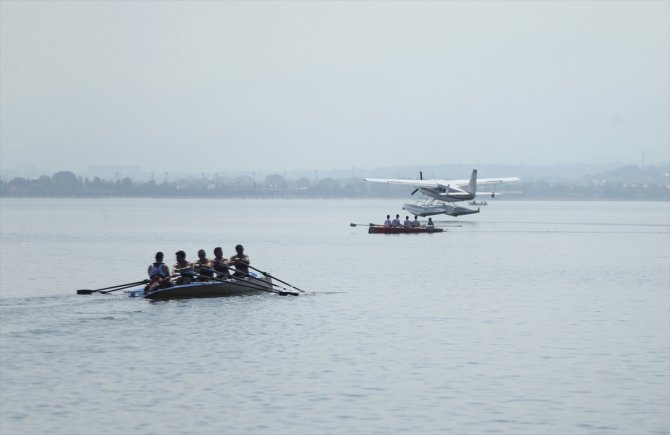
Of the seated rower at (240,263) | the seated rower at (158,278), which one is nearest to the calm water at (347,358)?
the seated rower at (158,278)

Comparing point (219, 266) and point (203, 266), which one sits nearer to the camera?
point (203, 266)

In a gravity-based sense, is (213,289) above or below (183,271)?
below

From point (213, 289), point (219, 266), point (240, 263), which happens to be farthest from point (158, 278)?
point (240, 263)

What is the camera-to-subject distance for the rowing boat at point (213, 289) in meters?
41.2

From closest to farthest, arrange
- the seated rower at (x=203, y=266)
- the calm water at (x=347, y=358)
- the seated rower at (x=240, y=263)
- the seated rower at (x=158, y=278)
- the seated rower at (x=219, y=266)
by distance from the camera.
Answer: the calm water at (x=347, y=358) < the seated rower at (x=158, y=278) < the seated rower at (x=203, y=266) < the seated rower at (x=219, y=266) < the seated rower at (x=240, y=263)

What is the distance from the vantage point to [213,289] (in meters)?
43.3

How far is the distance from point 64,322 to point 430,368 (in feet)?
46.9

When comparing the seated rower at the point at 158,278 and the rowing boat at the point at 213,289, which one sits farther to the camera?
the rowing boat at the point at 213,289

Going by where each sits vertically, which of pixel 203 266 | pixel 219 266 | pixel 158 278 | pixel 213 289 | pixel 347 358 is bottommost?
pixel 347 358

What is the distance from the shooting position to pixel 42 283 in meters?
56.7

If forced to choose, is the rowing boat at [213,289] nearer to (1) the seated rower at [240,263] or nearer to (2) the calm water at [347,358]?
(1) the seated rower at [240,263]

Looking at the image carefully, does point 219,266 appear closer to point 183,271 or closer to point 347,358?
point 183,271

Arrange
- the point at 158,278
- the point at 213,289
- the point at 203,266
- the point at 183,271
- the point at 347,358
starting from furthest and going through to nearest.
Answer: the point at 213,289
the point at 203,266
the point at 183,271
the point at 158,278
the point at 347,358

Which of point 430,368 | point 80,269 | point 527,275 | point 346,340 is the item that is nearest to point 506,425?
point 430,368
